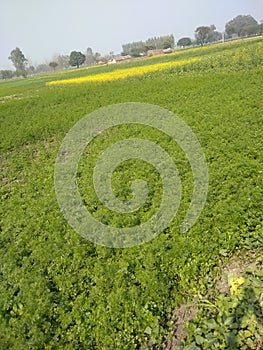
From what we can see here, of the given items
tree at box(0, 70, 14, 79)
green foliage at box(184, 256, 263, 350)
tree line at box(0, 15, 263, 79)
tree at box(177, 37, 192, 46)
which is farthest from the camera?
tree at box(177, 37, 192, 46)

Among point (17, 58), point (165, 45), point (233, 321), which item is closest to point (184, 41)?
point (165, 45)

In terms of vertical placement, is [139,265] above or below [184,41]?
above

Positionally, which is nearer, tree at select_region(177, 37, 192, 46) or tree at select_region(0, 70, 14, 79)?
tree at select_region(0, 70, 14, 79)

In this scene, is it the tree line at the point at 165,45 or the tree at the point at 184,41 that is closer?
the tree line at the point at 165,45

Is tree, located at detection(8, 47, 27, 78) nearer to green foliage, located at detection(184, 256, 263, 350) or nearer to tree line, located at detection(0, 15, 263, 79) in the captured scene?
tree line, located at detection(0, 15, 263, 79)

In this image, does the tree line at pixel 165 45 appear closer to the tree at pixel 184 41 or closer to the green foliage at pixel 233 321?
the tree at pixel 184 41

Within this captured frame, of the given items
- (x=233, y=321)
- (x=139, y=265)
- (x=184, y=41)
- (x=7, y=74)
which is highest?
(x=233, y=321)

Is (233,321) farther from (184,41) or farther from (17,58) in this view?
(184,41)

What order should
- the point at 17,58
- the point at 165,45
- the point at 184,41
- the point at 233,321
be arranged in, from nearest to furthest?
the point at 233,321 < the point at 165,45 < the point at 17,58 < the point at 184,41

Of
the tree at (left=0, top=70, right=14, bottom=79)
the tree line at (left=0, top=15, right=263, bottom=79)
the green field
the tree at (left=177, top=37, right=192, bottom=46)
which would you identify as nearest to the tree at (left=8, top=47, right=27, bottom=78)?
the tree line at (left=0, top=15, right=263, bottom=79)

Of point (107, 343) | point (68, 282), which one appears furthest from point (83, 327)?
point (68, 282)

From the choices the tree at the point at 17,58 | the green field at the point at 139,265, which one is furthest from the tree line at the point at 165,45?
the green field at the point at 139,265

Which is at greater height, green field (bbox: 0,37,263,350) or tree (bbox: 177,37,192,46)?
green field (bbox: 0,37,263,350)

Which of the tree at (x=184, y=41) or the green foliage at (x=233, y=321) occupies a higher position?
the green foliage at (x=233, y=321)
